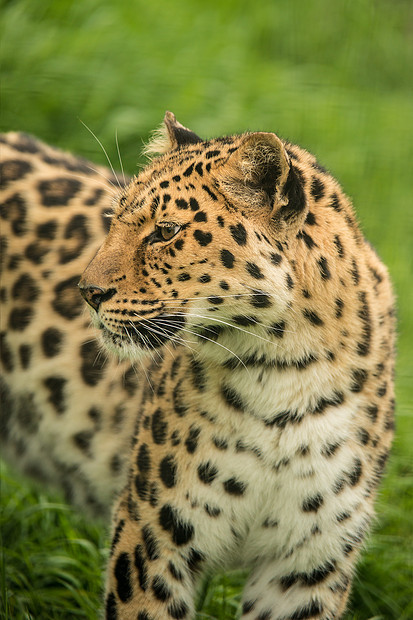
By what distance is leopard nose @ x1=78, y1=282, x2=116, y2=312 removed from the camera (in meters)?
3.88

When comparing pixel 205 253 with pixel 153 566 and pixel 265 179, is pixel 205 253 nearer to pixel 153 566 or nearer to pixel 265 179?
pixel 265 179

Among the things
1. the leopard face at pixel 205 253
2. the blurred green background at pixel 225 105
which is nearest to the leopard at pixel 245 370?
the leopard face at pixel 205 253

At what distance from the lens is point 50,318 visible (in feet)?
18.1

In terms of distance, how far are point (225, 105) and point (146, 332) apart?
19.2 ft

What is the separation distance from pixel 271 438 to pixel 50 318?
185 cm

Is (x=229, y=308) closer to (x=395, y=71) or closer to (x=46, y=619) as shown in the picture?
(x=46, y=619)

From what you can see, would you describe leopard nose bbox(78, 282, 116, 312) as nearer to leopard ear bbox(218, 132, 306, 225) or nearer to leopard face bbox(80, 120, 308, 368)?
leopard face bbox(80, 120, 308, 368)

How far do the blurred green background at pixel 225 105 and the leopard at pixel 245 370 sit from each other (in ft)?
3.12

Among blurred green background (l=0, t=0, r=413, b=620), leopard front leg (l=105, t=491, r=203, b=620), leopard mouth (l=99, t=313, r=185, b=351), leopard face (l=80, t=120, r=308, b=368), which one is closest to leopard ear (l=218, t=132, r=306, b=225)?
leopard face (l=80, t=120, r=308, b=368)

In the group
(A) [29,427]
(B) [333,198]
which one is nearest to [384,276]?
(B) [333,198]

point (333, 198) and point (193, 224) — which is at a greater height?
point (333, 198)

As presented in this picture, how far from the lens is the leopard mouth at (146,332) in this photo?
3.91 metres

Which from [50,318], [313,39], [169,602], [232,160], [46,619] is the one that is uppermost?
[313,39]

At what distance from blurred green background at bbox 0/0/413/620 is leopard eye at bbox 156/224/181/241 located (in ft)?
5.81
